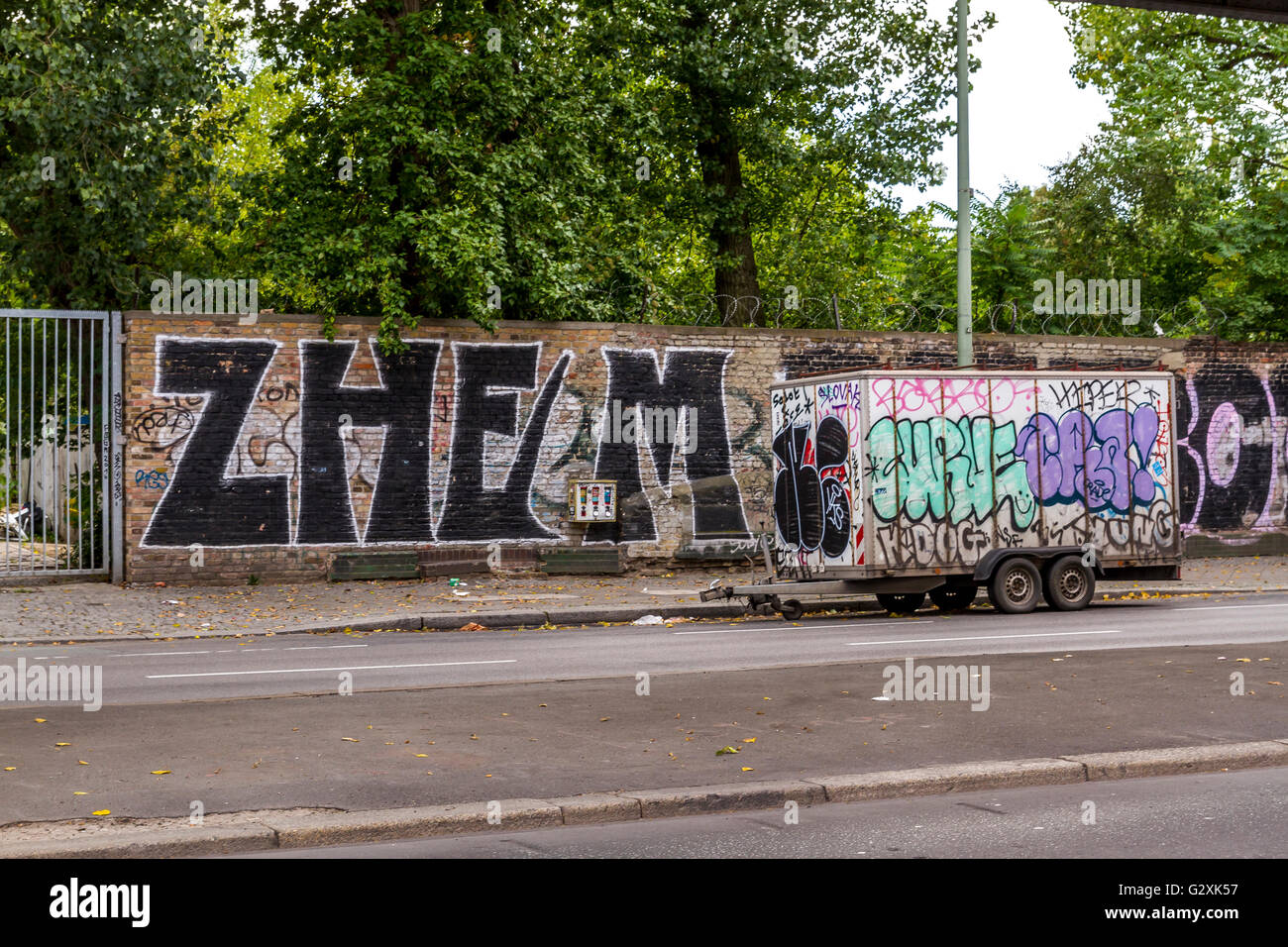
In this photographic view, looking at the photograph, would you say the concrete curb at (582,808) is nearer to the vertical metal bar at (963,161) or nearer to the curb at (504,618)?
the curb at (504,618)

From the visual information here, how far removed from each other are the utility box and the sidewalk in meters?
0.90

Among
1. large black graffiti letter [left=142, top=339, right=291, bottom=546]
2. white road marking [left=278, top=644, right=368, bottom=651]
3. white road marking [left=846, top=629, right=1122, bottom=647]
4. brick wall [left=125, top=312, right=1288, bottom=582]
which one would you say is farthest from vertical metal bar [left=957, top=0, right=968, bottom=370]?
white road marking [left=278, top=644, right=368, bottom=651]

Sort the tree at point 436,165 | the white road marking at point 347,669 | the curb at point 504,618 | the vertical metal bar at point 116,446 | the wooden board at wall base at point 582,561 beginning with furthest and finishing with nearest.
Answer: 1. the wooden board at wall base at point 582,561
2. the tree at point 436,165
3. the vertical metal bar at point 116,446
4. the curb at point 504,618
5. the white road marking at point 347,669

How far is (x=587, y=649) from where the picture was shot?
1368 centimetres

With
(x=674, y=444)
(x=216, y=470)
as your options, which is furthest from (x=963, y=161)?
(x=216, y=470)

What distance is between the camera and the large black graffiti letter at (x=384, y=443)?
19625mm

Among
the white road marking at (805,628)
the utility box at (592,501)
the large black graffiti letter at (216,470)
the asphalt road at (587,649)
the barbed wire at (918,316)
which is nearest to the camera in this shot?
the asphalt road at (587,649)

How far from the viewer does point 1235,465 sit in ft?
83.6

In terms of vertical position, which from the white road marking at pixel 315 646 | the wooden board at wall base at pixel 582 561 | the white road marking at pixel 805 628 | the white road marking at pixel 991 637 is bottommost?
the white road marking at pixel 805 628

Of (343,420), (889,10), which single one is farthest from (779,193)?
(343,420)

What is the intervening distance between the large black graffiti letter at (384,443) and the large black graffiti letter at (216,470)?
18.7 inches

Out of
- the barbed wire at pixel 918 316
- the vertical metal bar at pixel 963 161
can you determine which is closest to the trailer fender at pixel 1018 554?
the vertical metal bar at pixel 963 161

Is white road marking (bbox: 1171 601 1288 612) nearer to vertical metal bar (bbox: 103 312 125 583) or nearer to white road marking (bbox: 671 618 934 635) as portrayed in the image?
white road marking (bbox: 671 618 934 635)

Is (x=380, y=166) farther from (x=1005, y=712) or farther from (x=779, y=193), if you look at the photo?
(x=1005, y=712)
